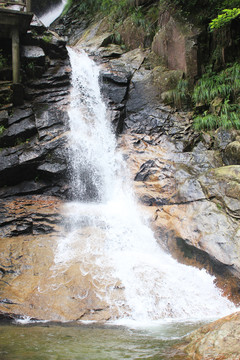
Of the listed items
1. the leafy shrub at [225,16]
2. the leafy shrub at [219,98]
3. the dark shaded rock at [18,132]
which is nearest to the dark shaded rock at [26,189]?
the dark shaded rock at [18,132]

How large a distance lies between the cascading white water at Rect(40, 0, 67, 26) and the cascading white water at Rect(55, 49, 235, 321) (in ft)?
42.3

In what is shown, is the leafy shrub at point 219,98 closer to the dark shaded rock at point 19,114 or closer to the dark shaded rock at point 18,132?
the dark shaded rock at point 18,132

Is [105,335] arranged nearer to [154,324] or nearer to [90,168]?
[154,324]

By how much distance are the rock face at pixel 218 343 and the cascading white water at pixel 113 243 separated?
6.97ft

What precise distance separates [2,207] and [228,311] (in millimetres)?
6042

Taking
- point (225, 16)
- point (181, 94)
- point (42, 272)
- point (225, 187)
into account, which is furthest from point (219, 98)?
point (42, 272)

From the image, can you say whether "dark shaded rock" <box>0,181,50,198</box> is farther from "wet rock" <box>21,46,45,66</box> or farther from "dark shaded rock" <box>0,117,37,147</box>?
"wet rock" <box>21,46,45,66</box>

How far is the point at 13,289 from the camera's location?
509cm

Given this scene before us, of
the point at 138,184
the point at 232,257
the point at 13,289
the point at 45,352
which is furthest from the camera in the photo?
the point at 138,184

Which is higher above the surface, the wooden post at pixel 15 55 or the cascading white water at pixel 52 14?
the cascading white water at pixel 52 14

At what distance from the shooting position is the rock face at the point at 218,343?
83.5 inches

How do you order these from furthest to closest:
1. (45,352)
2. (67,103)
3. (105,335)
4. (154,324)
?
(67,103) → (154,324) → (105,335) → (45,352)

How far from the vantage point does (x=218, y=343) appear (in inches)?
88.9

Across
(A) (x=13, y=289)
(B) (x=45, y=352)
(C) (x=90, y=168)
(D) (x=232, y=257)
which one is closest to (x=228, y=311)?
(D) (x=232, y=257)
